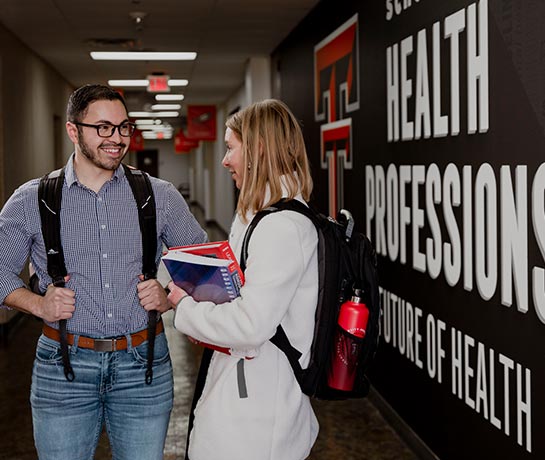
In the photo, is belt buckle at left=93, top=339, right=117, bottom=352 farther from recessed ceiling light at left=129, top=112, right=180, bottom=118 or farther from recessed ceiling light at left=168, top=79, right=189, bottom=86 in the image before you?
recessed ceiling light at left=129, top=112, right=180, bottom=118

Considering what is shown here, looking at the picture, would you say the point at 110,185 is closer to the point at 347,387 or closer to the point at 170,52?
the point at 347,387

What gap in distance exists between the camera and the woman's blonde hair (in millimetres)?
1902

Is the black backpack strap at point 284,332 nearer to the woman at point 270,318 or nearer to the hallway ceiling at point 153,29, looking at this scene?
the woman at point 270,318

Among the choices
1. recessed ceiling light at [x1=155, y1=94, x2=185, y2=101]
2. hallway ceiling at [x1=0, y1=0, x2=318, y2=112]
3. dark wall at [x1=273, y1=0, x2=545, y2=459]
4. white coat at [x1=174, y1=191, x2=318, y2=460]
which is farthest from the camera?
recessed ceiling light at [x1=155, y1=94, x2=185, y2=101]

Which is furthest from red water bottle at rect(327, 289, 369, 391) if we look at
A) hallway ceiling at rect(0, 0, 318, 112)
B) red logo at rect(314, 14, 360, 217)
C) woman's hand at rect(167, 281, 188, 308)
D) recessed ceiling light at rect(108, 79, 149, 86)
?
recessed ceiling light at rect(108, 79, 149, 86)

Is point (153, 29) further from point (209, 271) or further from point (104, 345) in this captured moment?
point (209, 271)

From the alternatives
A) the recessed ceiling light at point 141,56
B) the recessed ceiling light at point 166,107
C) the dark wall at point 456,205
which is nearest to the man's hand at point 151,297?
the dark wall at point 456,205

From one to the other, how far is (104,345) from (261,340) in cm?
49

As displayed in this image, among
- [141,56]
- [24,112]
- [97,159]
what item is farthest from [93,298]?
[141,56]

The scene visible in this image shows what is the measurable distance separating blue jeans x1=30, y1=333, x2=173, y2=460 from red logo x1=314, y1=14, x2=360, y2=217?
3325 mm

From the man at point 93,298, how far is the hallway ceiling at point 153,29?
13.7 feet

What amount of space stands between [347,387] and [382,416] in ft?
9.30

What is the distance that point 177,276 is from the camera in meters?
1.96

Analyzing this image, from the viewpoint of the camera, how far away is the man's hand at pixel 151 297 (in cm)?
209
